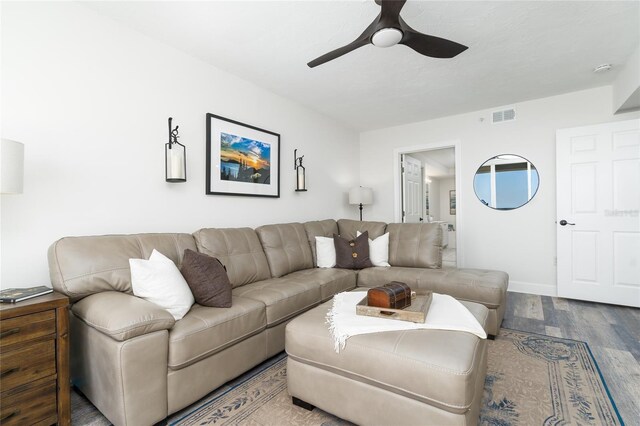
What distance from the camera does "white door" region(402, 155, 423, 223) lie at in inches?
205

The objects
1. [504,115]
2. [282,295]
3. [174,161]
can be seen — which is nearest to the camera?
[282,295]

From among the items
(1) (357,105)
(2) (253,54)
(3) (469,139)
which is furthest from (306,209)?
(3) (469,139)

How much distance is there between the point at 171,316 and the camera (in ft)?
5.36

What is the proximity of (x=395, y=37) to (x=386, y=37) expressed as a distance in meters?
0.06

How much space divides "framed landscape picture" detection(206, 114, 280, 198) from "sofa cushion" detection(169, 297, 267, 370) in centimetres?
139

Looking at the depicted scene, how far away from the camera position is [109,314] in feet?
4.91

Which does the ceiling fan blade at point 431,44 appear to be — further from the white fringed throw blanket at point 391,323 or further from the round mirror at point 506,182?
the round mirror at point 506,182

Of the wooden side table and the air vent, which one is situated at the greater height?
the air vent

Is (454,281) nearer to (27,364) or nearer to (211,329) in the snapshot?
(211,329)

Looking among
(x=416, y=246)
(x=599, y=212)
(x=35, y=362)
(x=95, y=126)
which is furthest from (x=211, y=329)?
(x=599, y=212)

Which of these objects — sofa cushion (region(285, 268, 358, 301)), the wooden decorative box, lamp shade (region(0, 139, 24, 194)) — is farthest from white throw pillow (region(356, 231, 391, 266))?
lamp shade (region(0, 139, 24, 194))

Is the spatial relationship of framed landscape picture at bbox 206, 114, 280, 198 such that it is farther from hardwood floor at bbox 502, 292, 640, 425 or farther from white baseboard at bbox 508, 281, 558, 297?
white baseboard at bbox 508, 281, 558, 297

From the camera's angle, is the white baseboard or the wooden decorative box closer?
the wooden decorative box

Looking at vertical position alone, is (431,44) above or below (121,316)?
above
